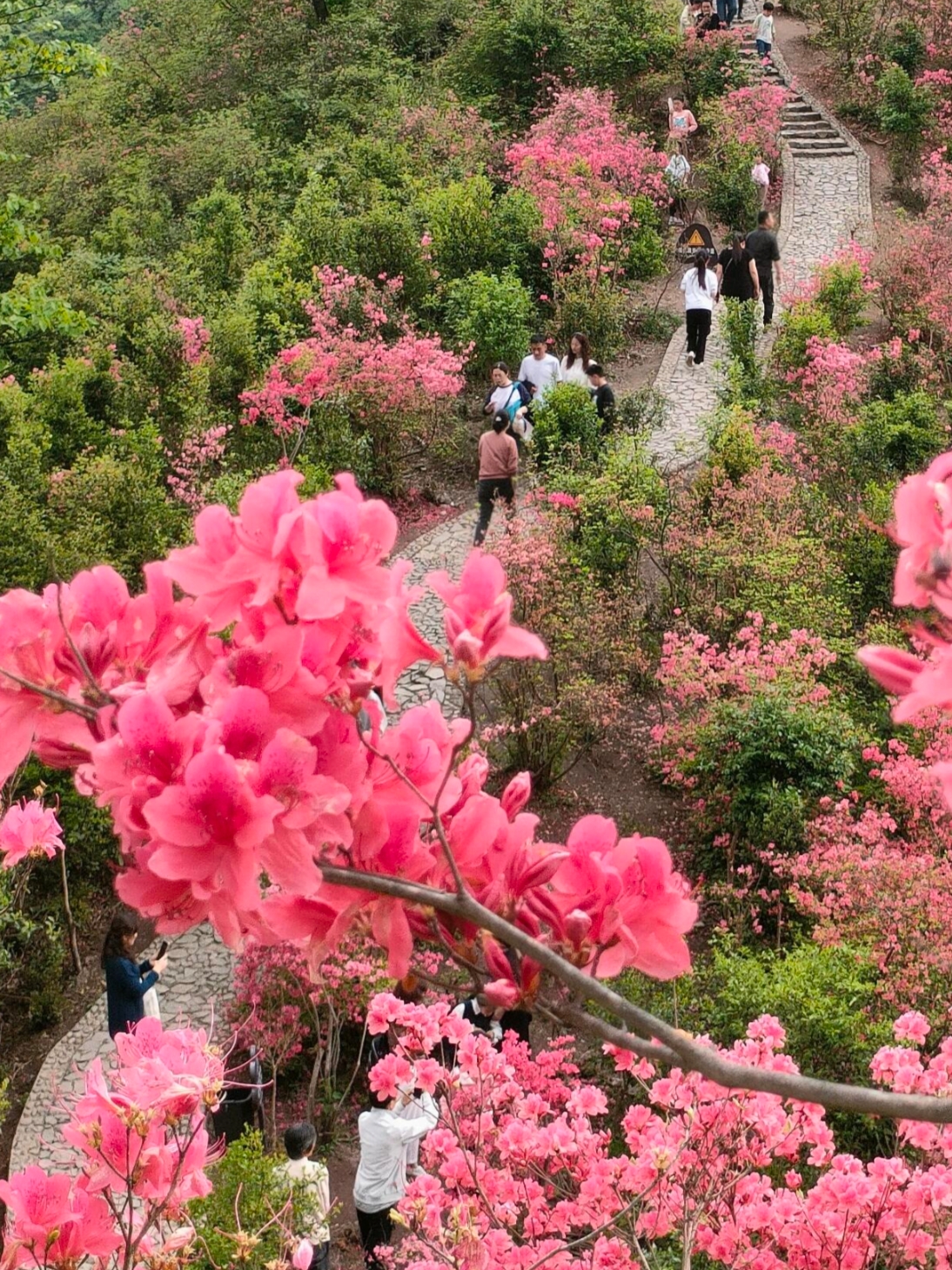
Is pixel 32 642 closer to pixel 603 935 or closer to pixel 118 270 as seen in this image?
pixel 603 935

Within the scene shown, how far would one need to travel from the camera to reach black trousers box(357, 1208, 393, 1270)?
4934 mm

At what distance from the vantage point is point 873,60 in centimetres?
1780

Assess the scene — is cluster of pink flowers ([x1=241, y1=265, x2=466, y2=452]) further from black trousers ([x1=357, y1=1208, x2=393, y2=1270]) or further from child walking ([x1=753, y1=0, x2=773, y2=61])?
child walking ([x1=753, y1=0, x2=773, y2=61])

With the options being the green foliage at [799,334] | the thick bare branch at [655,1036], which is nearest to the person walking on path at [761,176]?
the green foliage at [799,334]

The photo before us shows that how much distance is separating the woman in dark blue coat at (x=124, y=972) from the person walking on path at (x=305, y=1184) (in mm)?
1123

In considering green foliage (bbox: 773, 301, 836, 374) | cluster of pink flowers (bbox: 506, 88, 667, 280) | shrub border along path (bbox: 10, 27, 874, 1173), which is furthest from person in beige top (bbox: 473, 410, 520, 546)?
cluster of pink flowers (bbox: 506, 88, 667, 280)

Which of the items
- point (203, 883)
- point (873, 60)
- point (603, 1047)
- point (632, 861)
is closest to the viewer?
point (203, 883)

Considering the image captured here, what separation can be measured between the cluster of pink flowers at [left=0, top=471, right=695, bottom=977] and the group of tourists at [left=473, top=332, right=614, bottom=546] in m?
7.60

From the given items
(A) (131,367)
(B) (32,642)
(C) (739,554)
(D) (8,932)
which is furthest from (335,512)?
(A) (131,367)

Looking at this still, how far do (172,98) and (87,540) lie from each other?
1679 cm

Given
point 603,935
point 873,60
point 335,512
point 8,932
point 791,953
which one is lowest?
point 8,932

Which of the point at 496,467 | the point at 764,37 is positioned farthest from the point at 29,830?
the point at 764,37

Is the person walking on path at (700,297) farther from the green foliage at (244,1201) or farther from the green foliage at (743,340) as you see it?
the green foliage at (244,1201)

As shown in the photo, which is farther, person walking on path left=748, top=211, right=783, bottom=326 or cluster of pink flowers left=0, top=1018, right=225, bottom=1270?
person walking on path left=748, top=211, right=783, bottom=326
